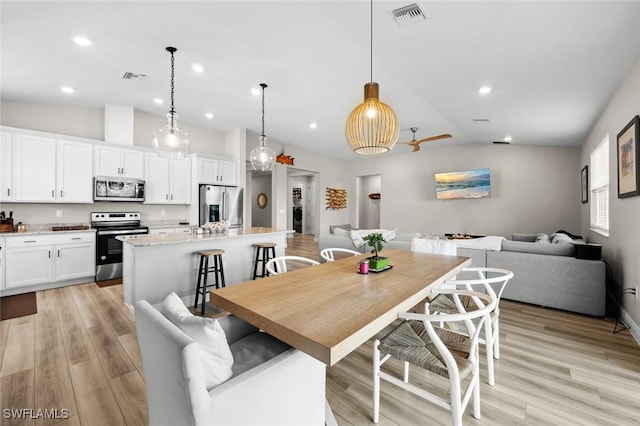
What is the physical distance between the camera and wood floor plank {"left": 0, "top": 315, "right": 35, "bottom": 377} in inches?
84.9

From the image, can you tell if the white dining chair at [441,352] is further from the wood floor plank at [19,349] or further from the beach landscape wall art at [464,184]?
the beach landscape wall art at [464,184]

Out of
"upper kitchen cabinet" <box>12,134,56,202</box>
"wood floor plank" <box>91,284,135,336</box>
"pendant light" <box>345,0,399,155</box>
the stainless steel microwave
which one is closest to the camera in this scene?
"pendant light" <box>345,0,399,155</box>

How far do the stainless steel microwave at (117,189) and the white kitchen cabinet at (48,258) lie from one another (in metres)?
0.69

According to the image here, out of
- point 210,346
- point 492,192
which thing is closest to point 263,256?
point 210,346

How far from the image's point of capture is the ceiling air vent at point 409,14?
2.21m

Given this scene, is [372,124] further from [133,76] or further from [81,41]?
[133,76]

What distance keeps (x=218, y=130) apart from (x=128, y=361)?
5338mm

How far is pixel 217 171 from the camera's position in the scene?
19.9ft

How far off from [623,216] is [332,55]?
3.54 meters

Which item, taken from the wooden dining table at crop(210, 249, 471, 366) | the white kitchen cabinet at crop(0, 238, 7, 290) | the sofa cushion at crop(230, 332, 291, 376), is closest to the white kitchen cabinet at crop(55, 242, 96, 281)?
the white kitchen cabinet at crop(0, 238, 7, 290)

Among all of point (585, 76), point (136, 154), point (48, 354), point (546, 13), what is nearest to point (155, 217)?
point (136, 154)

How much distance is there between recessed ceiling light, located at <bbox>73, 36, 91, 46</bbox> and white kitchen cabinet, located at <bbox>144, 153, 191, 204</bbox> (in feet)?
7.85

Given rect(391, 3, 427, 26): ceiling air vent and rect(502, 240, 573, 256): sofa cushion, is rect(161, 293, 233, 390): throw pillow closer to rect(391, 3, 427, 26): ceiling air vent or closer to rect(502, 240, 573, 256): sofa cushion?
rect(391, 3, 427, 26): ceiling air vent

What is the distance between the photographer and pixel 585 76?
2.89 meters
